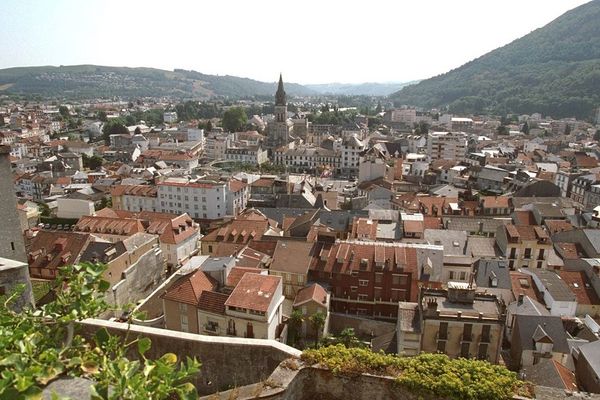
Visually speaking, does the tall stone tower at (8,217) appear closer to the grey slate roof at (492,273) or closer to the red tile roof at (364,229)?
the red tile roof at (364,229)

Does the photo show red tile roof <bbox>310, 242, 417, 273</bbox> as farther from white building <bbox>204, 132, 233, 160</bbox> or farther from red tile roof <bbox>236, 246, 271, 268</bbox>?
white building <bbox>204, 132, 233, 160</bbox>

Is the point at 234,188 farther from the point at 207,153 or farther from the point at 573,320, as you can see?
the point at 207,153

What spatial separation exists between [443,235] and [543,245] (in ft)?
29.3

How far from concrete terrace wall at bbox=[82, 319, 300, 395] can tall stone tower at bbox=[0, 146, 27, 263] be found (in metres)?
5.67

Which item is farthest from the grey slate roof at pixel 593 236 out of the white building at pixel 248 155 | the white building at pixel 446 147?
the white building at pixel 248 155

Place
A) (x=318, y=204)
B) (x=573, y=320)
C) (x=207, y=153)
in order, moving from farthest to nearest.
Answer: (x=207, y=153), (x=318, y=204), (x=573, y=320)

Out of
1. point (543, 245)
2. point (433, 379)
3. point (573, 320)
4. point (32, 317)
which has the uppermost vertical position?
point (32, 317)

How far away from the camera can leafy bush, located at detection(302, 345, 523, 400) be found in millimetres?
8312

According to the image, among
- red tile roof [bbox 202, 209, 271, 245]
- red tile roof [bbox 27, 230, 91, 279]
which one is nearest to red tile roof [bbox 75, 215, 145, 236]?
red tile roof [bbox 27, 230, 91, 279]

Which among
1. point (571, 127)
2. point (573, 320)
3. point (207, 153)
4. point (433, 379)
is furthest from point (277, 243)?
point (571, 127)

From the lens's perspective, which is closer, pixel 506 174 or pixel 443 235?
→ pixel 443 235

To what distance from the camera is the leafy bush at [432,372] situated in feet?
27.3

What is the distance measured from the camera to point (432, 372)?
868cm

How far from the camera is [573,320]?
2992 cm
